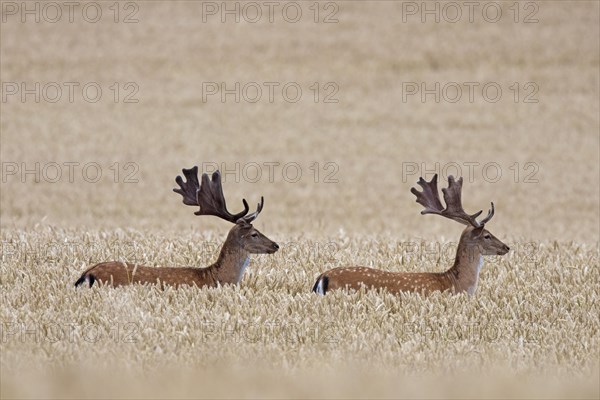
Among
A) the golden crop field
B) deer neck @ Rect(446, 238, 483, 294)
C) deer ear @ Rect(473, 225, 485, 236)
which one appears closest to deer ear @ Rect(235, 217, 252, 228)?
the golden crop field

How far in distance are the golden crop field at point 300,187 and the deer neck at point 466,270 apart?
0.56 feet

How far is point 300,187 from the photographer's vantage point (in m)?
22.2

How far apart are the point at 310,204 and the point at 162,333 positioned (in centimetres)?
1412

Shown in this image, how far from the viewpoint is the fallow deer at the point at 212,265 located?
7941 mm

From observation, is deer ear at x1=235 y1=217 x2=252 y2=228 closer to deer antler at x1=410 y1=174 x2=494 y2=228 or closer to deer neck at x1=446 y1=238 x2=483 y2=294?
deer antler at x1=410 y1=174 x2=494 y2=228

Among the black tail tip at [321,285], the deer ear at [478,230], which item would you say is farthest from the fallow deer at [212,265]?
the deer ear at [478,230]

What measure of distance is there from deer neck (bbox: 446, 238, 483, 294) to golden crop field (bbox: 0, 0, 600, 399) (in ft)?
0.56

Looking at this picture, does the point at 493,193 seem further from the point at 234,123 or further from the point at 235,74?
the point at 235,74

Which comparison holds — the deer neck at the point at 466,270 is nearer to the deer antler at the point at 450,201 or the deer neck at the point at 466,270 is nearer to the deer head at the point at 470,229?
the deer head at the point at 470,229

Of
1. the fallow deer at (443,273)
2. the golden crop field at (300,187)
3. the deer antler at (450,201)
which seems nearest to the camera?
the golden crop field at (300,187)

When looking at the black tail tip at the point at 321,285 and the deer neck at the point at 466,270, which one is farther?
the deer neck at the point at 466,270

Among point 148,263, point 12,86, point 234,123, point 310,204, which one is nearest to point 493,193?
point 310,204

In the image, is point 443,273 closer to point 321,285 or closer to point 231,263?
point 321,285

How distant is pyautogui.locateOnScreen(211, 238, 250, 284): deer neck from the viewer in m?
8.17
